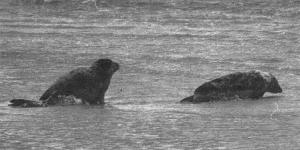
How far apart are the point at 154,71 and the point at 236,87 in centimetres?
611

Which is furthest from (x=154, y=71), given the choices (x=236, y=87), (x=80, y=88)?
(x=80, y=88)

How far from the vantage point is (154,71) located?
23.9 metres

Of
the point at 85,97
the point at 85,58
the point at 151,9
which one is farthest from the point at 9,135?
the point at 151,9

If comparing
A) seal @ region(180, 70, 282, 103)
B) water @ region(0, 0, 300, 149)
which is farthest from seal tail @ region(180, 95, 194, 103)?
water @ region(0, 0, 300, 149)

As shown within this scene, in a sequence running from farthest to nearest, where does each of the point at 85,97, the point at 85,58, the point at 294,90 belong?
1. the point at 85,58
2. the point at 294,90
3. the point at 85,97

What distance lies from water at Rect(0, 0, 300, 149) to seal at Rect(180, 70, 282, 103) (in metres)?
0.36

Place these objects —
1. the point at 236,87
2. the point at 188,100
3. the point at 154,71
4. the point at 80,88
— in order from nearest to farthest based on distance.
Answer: the point at 80,88, the point at 188,100, the point at 236,87, the point at 154,71

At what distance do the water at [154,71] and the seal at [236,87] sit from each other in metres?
0.36

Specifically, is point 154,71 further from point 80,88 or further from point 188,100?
point 80,88

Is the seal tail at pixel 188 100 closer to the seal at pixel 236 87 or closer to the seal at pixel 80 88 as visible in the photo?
the seal at pixel 236 87

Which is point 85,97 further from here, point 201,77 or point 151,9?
→ point 151,9

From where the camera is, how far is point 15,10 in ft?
200

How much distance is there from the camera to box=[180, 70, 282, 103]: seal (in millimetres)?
17594

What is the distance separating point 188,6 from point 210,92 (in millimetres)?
42962
